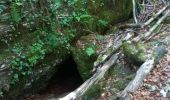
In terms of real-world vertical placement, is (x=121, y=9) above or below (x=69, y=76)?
above

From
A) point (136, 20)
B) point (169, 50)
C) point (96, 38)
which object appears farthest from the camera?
point (136, 20)

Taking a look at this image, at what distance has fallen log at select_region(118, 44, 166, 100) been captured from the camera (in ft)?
18.8

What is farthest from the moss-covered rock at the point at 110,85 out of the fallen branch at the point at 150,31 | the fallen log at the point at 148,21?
the fallen log at the point at 148,21

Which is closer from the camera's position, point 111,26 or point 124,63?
point 124,63

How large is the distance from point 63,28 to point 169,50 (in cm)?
293

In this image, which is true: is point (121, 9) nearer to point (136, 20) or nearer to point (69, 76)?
point (136, 20)

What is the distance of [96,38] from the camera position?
9.26 metres

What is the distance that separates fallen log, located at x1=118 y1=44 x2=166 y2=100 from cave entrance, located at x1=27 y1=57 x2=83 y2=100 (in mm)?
2814

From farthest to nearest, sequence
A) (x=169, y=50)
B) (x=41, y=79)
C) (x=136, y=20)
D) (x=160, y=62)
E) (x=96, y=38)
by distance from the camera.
Answer: 1. (x=136, y=20)
2. (x=96, y=38)
3. (x=41, y=79)
4. (x=169, y=50)
5. (x=160, y=62)

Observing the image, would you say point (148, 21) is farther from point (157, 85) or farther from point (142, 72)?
point (157, 85)

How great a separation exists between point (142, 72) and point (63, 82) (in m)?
3.49

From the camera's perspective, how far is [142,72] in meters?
6.24

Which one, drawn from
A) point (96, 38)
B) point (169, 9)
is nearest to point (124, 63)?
point (96, 38)

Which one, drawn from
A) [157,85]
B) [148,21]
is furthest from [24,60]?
[148,21]
